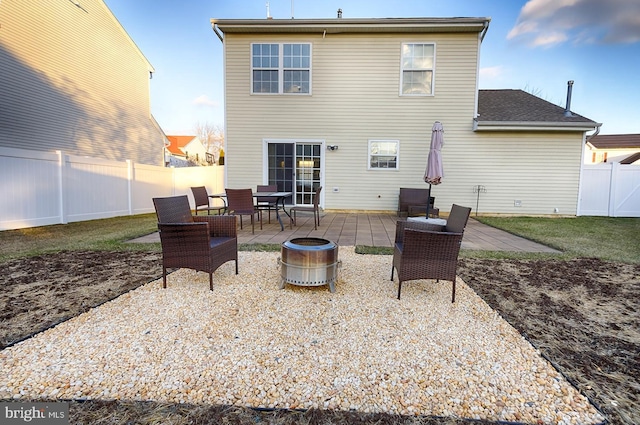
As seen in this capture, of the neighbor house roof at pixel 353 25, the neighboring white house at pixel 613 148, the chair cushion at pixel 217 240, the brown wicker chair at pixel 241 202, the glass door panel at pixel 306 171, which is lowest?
the chair cushion at pixel 217 240

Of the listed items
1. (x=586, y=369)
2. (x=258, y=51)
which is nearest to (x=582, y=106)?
(x=258, y=51)

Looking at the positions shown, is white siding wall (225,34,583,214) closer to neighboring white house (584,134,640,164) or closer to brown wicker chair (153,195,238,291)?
brown wicker chair (153,195,238,291)

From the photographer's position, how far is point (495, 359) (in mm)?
2039

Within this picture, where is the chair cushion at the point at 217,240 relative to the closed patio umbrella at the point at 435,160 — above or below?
below

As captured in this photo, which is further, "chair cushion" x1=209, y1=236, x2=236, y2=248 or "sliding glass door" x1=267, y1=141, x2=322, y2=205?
"sliding glass door" x1=267, y1=141, x2=322, y2=205

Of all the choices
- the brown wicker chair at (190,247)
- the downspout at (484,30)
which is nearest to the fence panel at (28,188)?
the brown wicker chair at (190,247)

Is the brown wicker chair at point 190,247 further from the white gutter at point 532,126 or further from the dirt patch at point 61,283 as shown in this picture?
the white gutter at point 532,126

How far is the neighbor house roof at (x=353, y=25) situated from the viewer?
881 centimetres

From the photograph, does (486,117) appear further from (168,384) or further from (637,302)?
(168,384)

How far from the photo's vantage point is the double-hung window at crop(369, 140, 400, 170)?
973cm

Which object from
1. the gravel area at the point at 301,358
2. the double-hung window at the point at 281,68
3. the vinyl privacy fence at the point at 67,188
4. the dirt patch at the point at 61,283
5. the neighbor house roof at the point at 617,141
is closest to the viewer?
the gravel area at the point at 301,358

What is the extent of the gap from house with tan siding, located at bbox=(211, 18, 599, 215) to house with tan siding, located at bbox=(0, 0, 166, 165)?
6.45 metres

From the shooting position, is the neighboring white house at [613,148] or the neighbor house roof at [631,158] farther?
the neighboring white house at [613,148]

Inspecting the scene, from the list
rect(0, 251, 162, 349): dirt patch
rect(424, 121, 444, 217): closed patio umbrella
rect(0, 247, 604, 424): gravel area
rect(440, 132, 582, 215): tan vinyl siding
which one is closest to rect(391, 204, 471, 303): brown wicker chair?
rect(0, 247, 604, 424): gravel area
